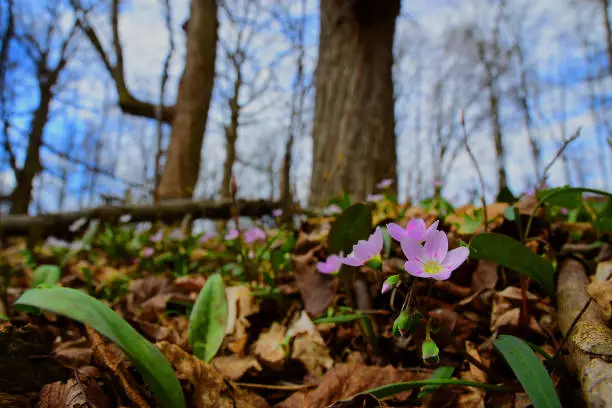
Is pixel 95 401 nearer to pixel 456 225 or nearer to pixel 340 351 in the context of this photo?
pixel 340 351

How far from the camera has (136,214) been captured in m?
3.39

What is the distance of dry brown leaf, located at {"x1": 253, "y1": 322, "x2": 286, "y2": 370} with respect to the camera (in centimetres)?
98

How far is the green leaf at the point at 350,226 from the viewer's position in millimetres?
1043

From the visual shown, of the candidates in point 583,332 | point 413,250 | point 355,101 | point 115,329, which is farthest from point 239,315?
point 355,101

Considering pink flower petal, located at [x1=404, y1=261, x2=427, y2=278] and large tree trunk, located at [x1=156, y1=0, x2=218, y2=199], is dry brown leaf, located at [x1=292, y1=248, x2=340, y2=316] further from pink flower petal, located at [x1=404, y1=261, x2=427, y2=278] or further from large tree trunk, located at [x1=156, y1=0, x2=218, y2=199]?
large tree trunk, located at [x1=156, y1=0, x2=218, y2=199]

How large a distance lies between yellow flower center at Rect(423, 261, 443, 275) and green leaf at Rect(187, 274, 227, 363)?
0.55m

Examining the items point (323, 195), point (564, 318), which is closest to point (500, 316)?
point (564, 318)

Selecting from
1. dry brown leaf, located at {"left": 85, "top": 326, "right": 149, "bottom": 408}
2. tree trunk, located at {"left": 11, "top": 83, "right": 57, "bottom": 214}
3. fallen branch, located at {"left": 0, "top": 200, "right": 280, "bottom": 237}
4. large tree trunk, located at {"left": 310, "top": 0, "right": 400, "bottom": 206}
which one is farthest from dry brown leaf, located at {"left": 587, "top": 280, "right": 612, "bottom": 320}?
tree trunk, located at {"left": 11, "top": 83, "right": 57, "bottom": 214}

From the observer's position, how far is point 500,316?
966 mm

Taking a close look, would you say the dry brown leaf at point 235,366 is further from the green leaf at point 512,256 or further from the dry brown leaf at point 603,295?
the dry brown leaf at point 603,295

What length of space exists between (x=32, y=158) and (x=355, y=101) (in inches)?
268

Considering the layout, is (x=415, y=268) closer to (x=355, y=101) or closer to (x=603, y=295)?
(x=603, y=295)

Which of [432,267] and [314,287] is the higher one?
[432,267]

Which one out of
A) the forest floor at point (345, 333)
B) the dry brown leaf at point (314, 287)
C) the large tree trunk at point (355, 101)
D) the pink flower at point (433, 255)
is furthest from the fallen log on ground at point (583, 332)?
the large tree trunk at point (355, 101)
